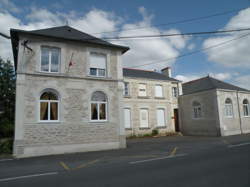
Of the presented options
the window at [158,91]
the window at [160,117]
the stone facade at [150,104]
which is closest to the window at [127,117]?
the stone facade at [150,104]

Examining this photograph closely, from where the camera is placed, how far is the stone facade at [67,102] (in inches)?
397

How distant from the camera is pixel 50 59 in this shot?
11.3m

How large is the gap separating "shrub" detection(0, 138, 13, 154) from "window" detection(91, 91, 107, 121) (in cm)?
477

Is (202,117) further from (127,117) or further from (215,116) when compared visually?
(127,117)

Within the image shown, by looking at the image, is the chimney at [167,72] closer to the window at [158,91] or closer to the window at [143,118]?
the window at [158,91]

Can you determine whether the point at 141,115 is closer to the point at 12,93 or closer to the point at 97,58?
the point at 97,58

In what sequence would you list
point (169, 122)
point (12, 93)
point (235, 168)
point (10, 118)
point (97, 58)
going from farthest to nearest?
point (169, 122) < point (12, 93) < point (10, 118) < point (97, 58) < point (235, 168)

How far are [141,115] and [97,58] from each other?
31.0ft

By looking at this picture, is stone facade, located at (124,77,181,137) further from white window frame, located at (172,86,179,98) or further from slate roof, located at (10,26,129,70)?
slate roof, located at (10,26,129,70)

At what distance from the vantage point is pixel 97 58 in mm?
12539

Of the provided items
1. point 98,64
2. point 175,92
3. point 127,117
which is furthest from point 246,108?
point 98,64

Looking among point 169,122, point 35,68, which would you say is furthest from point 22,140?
point 169,122

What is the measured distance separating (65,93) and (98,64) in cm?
301

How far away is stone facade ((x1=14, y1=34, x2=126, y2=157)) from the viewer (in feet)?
33.1
